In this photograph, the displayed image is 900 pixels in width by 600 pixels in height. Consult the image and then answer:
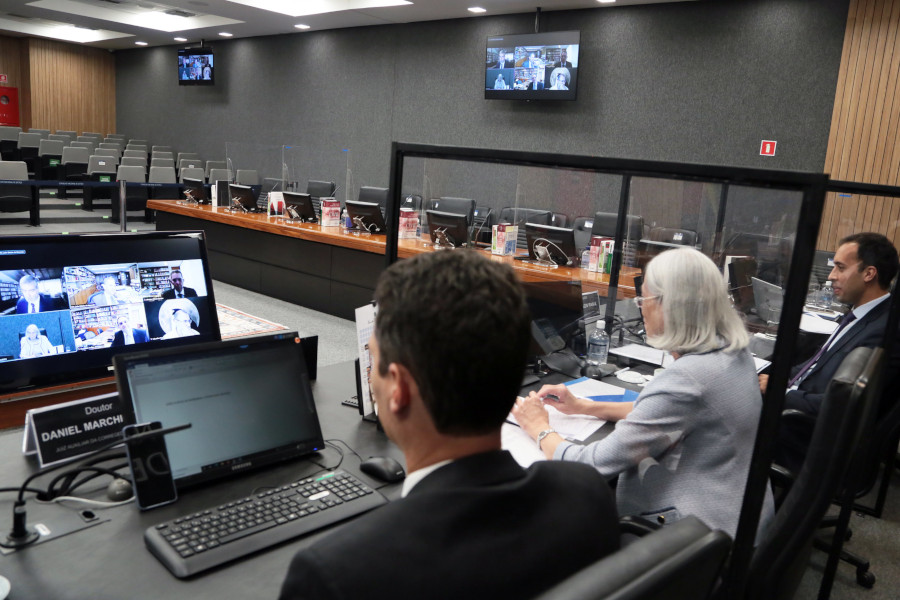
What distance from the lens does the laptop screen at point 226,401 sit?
52.9 inches

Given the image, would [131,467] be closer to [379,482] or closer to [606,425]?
[379,482]

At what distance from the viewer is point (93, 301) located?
1.68m

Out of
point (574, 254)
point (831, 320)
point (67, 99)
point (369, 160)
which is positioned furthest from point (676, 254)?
point (67, 99)

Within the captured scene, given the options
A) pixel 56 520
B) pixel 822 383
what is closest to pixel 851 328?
pixel 822 383

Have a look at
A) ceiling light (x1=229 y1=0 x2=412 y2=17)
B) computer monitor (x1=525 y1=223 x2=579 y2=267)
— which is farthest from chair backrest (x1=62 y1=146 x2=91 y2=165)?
computer monitor (x1=525 y1=223 x2=579 y2=267)

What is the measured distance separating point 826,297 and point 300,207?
4417mm

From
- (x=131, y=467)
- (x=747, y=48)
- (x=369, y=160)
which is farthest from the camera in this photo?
(x=369, y=160)

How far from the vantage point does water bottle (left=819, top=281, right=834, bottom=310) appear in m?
3.87

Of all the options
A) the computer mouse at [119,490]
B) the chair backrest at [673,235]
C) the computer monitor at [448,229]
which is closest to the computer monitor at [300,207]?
the computer monitor at [448,229]

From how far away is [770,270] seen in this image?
9.27 feet

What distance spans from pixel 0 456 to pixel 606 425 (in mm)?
1506

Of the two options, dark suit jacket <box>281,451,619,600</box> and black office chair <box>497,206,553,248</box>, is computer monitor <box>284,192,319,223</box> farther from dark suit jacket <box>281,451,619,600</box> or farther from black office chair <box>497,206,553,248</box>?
dark suit jacket <box>281,451,619,600</box>

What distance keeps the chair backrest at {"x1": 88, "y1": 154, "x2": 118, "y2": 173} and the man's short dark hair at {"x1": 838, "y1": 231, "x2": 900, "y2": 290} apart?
9.69 m

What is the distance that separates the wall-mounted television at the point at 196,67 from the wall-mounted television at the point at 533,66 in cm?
570
